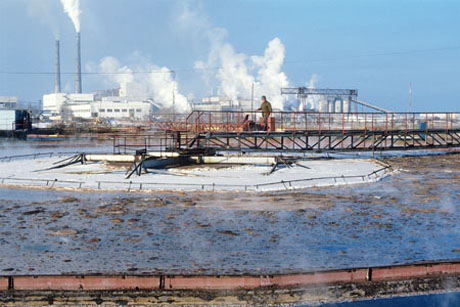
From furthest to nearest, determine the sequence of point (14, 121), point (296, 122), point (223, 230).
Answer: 1. point (296, 122)
2. point (14, 121)
3. point (223, 230)

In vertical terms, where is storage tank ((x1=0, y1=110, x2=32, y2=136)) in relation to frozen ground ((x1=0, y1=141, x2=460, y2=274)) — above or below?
above

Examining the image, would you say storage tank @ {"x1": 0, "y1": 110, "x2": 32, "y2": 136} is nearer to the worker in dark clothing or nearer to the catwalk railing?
the catwalk railing


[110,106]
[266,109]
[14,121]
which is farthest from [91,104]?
[266,109]

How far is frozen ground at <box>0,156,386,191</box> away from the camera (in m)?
15.5

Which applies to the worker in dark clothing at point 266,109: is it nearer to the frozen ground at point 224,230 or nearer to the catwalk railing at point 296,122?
the catwalk railing at point 296,122

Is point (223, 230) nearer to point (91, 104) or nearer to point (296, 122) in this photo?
point (296, 122)

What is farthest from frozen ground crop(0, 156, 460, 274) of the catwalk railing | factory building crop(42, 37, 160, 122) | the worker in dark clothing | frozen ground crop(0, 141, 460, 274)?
factory building crop(42, 37, 160, 122)

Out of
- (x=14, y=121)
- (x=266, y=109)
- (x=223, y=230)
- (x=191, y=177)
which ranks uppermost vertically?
(x=266, y=109)

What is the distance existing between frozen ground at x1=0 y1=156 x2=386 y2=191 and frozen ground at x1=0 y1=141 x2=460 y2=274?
37.5 inches

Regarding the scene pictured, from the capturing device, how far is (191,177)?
17219 mm

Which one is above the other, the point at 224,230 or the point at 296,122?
the point at 296,122

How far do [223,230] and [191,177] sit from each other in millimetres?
7310

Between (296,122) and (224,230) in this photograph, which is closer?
(224,230)

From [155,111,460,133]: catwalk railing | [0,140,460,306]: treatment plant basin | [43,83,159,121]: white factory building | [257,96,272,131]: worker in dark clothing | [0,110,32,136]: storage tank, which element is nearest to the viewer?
[0,140,460,306]: treatment plant basin
